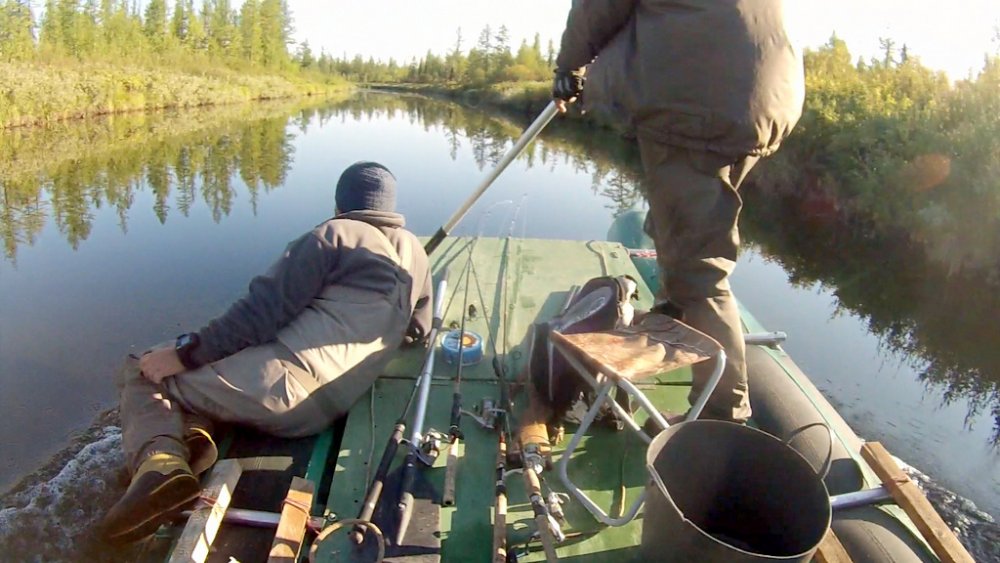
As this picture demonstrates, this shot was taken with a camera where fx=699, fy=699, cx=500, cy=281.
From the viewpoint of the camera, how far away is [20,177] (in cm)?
1171

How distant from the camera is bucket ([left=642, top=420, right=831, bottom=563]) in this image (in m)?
1.90

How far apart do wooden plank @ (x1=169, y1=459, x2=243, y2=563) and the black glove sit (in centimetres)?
198

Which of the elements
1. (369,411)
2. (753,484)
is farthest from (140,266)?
(753,484)

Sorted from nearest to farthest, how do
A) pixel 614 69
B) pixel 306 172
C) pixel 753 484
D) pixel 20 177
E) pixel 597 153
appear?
pixel 753 484, pixel 614 69, pixel 20 177, pixel 306 172, pixel 597 153

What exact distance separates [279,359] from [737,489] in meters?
1.72

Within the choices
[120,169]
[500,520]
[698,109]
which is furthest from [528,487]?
[120,169]

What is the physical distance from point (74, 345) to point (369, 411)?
149 inches

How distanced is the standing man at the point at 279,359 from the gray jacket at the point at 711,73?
1.27 meters

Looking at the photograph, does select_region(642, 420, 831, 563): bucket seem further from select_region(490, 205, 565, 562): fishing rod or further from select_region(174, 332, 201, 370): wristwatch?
select_region(174, 332, 201, 370): wristwatch

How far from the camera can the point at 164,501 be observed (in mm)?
2365

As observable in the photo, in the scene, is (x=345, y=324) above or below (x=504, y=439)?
above

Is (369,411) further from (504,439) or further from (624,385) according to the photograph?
(624,385)

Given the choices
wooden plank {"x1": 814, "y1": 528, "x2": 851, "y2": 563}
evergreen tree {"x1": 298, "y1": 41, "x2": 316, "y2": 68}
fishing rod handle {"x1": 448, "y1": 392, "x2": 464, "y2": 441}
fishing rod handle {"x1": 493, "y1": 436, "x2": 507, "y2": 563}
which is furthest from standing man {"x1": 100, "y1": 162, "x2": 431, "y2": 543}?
evergreen tree {"x1": 298, "y1": 41, "x2": 316, "y2": 68}

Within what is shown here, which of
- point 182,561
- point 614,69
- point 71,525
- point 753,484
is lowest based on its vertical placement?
point 71,525
